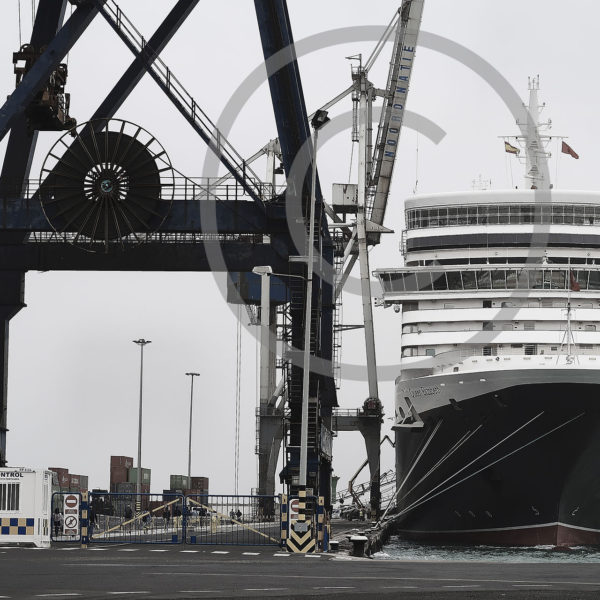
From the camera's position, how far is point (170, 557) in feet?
94.5

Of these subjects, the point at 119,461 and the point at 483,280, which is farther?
the point at 119,461

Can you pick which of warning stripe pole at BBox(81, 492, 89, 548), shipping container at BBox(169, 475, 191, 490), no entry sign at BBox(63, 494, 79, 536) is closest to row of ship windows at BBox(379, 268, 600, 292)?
no entry sign at BBox(63, 494, 79, 536)

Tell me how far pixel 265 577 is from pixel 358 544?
1045 centimetres

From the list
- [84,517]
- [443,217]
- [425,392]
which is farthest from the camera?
[443,217]

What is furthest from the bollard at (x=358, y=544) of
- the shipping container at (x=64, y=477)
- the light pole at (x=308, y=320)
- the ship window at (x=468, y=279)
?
the shipping container at (x=64, y=477)

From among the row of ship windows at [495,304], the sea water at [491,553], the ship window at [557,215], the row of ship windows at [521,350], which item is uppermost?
the ship window at [557,215]

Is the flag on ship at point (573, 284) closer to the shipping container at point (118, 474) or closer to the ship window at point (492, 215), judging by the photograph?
the ship window at point (492, 215)

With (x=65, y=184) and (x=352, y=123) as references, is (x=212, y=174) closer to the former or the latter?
(x=65, y=184)

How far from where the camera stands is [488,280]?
52.3 metres

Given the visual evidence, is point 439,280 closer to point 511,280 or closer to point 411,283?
point 411,283

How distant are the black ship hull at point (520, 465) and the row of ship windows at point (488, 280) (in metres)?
7.44

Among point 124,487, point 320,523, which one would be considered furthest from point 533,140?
point 124,487

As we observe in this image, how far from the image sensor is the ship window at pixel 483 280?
52219 millimetres

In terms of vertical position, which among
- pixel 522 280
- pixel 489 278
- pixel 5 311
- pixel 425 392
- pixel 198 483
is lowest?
pixel 198 483
